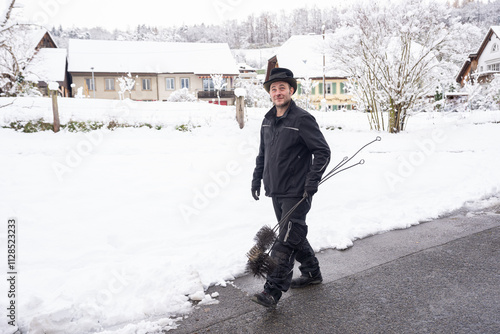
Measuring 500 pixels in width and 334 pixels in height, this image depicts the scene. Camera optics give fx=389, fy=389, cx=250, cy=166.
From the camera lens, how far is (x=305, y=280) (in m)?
3.69

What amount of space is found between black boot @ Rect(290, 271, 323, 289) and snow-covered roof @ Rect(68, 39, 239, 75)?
39.5m

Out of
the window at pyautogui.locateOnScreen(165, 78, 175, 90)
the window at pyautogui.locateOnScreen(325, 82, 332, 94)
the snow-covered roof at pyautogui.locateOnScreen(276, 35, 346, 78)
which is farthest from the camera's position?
the window at pyautogui.locateOnScreen(325, 82, 332, 94)

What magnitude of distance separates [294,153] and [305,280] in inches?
48.6

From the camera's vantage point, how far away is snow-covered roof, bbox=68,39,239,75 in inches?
1580

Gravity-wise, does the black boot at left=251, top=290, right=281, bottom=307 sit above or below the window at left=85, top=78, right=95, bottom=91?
below

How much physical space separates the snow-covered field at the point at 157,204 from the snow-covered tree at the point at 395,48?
2.32 meters

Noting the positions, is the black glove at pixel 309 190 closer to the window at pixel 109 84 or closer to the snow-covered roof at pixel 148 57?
the snow-covered roof at pixel 148 57

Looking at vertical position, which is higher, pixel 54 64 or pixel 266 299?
pixel 54 64

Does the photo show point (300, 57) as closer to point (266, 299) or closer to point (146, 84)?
point (146, 84)

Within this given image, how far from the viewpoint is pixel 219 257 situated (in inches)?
169

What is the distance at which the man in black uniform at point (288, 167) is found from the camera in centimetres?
327

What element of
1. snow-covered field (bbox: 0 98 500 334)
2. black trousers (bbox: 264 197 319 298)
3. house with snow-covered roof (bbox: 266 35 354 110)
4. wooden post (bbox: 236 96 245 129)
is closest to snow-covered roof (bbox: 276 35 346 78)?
house with snow-covered roof (bbox: 266 35 354 110)

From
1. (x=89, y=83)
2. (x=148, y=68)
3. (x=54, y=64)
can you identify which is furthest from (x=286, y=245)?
(x=89, y=83)

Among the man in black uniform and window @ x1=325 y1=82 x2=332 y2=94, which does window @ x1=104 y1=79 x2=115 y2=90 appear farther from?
the man in black uniform
